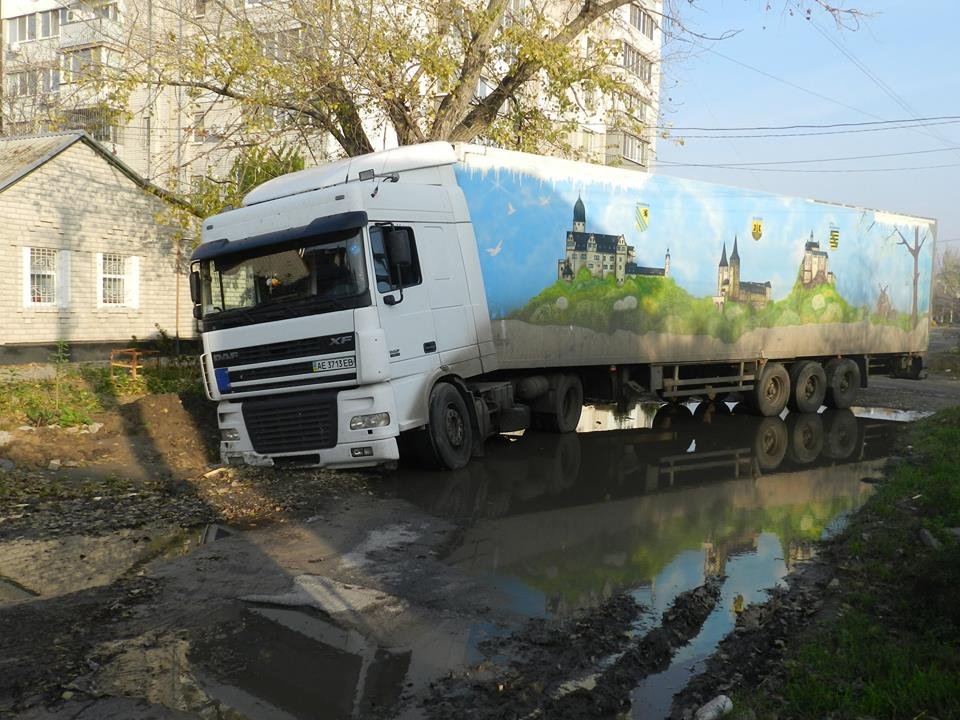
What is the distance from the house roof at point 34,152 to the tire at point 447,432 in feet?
32.9

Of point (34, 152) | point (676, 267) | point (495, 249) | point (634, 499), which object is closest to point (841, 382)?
point (676, 267)

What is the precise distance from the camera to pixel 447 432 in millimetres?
10477

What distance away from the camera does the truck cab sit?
934 centimetres

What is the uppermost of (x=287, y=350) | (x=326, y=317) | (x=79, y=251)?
(x=79, y=251)

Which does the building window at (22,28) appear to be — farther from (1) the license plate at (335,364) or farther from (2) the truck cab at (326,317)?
(1) the license plate at (335,364)

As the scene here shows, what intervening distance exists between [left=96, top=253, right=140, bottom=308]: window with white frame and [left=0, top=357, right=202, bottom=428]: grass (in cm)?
383

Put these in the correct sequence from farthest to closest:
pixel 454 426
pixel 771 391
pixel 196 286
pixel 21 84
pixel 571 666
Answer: pixel 21 84, pixel 771 391, pixel 454 426, pixel 196 286, pixel 571 666

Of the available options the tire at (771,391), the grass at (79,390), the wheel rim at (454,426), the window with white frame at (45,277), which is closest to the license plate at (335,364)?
the wheel rim at (454,426)

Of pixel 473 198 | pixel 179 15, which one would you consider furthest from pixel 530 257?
pixel 179 15

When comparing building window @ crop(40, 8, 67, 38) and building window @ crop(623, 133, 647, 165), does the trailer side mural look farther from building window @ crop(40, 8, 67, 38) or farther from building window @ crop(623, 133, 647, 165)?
building window @ crop(40, 8, 67, 38)

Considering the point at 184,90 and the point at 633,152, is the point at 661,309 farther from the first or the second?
the point at 633,152

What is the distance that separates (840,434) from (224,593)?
38.5 ft

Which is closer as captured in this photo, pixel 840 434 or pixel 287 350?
pixel 287 350

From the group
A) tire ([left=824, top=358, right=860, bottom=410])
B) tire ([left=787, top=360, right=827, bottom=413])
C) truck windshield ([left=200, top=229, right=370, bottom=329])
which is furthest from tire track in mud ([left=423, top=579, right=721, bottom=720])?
tire ([left=824, top=358, right=860, bottom=410])
